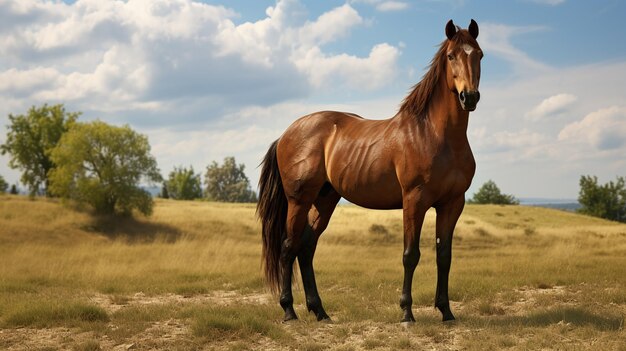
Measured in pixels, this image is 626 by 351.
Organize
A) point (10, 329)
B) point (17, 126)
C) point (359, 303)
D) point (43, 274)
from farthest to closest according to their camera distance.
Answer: point (17, 126) → point (43, 274) → point (359, 303) → point (10, 329)

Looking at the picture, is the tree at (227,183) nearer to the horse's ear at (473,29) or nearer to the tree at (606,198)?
the tree at (606,198)

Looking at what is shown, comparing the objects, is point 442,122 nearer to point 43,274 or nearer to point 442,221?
point 442,221

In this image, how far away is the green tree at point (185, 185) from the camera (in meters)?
98.8

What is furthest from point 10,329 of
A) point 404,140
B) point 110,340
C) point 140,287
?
point 404,140

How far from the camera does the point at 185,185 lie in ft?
324

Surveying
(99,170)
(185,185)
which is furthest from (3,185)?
(99,170)

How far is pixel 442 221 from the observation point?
7.24 metres

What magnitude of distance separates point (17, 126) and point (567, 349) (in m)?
62.3

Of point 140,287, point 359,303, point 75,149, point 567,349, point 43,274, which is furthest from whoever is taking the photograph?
point 75,149

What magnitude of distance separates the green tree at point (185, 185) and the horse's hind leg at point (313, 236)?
92742 mm

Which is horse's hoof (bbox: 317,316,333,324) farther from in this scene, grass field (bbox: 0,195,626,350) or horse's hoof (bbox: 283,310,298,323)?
horse's hoof (bbox: 283,310,298,323)

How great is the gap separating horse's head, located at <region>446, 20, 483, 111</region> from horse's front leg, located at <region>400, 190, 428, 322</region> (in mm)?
1303

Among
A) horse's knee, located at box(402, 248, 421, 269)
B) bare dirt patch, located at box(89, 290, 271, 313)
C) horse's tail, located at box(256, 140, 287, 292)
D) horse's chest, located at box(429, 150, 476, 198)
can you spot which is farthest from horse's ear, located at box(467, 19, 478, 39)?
bare dirt patch, located at box(89, 290, 271, 313)

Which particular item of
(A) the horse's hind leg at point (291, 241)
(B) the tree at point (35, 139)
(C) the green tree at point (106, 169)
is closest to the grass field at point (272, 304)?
(A) the horse's hind leg at point (291, 241)
